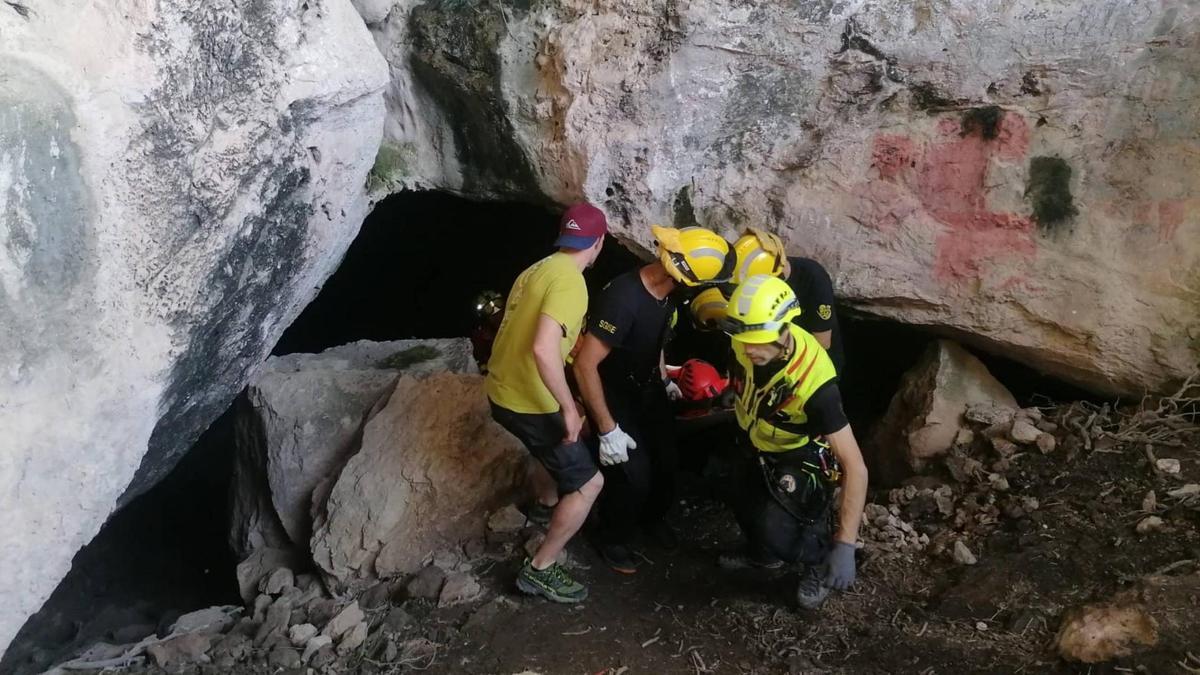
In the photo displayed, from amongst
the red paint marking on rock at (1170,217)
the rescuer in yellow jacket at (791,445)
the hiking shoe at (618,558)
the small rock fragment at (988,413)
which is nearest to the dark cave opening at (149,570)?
the hiking shoe at (618,558)

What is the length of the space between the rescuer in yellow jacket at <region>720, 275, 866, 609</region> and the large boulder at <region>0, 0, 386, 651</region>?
1971 millimetres

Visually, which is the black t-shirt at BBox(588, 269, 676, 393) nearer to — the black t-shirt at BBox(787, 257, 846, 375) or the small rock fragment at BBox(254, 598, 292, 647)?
the black t-shirt at BBox(787, 257, 846, 375)

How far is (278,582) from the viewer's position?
4414 millimetres

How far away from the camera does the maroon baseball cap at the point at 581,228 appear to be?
12.0 feet

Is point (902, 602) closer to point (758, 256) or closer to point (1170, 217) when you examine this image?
point (758, 256)

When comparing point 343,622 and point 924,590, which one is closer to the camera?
point 924,590

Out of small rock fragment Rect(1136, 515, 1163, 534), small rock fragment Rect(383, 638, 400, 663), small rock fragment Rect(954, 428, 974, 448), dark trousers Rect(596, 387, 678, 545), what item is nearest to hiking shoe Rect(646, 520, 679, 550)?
dark trousers Rect(596, 387, 678, 545)

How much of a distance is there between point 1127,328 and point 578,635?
111 inches

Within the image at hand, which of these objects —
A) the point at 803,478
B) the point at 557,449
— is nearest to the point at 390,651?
the point at 557,449

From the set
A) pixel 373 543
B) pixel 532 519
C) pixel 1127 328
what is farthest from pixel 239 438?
pixel 1127 328

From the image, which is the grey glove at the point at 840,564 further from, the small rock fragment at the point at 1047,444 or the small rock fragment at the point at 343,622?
the small rock fragment at the point at 343,622

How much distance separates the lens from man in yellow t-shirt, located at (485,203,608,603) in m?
3.53

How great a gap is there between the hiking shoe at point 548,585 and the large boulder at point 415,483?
1.84ft

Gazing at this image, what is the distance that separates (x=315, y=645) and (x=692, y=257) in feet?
7.41
